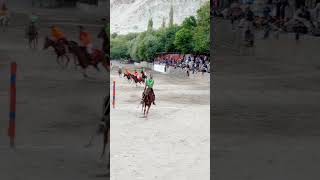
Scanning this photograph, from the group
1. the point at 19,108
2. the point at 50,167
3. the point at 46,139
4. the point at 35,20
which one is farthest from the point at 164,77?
the point at 50,167

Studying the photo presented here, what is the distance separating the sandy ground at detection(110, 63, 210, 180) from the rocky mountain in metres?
0.60

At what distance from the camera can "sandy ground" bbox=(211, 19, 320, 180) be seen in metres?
3.54

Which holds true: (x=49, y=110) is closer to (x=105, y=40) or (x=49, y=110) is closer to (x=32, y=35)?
(x=105, y=40)

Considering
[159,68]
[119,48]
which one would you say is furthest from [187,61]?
[119,48]

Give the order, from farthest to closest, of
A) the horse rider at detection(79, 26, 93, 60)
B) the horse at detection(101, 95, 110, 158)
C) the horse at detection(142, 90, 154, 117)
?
the horse at detection(142, 90, 154, 117) → the horse rider at detection(79, 26, 93, 60) → the horse at detection(101, 95, 110, 158)

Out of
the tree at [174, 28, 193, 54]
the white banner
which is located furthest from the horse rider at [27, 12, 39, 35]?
the tree at [174, 28, 193, 54]

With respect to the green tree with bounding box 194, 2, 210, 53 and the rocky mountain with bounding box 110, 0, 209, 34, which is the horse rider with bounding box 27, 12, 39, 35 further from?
the green tree with bounding box 194, 2, 210, 53

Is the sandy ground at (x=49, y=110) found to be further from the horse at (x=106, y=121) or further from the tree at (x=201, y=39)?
the tree at (x=201, y=39)

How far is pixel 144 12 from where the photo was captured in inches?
235

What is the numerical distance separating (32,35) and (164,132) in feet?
5.47

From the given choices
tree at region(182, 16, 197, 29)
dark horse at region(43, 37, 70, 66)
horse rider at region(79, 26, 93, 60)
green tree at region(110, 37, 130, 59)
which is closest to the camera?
horse rider at region(79, 26, 93, 60)

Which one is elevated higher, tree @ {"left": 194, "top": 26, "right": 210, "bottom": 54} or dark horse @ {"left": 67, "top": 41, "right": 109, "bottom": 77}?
tree @ {"left": 194, "top": 26, "right": 210, "bottom": 54}

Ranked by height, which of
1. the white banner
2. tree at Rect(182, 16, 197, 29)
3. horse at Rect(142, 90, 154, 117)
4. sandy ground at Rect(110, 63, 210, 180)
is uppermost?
tree at Rect(182, 16, 197, 29)

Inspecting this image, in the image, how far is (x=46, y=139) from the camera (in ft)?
12.3
